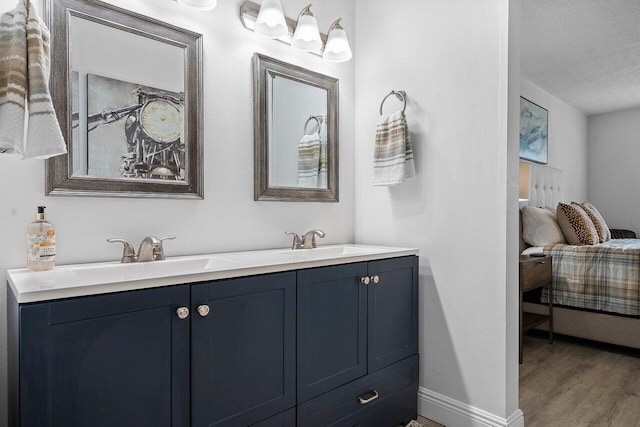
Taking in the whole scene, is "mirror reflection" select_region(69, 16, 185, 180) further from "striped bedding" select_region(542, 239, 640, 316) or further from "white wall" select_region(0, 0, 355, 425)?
"striped bedding" select_region(542, 239, 640, 316)

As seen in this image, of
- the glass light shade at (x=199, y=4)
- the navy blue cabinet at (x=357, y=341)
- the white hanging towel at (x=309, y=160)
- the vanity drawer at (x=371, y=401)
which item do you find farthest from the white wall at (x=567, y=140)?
the glass light shade at (x=199, y=4)

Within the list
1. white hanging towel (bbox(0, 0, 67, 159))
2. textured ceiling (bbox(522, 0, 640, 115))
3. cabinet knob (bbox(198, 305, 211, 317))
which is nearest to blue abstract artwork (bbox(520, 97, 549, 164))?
textured ceiling (bbox(522, 0, 640, 115))

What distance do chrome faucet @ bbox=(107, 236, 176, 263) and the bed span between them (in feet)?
9.80

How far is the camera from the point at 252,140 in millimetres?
1976

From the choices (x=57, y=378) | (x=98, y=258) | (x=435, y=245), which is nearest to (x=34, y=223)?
(x=98, y=258)

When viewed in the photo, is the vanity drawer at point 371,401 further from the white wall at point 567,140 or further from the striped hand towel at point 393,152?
the white wall at point 567,140

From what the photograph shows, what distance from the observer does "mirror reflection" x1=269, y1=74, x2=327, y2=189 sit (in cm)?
207

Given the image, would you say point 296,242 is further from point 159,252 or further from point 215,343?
point 215,343

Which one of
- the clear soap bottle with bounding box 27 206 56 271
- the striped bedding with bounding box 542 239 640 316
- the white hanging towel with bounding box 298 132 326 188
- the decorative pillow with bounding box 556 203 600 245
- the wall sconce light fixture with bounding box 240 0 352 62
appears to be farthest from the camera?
the decorative pillow with bounding box 556 203 600 245

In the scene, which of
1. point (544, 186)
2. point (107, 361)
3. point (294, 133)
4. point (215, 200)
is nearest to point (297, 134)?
point (294, 133)

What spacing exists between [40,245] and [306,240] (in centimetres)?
117

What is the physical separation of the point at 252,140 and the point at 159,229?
628 millimetres

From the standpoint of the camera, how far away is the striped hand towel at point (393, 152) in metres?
2.07

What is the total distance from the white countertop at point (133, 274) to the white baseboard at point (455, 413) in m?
0.80
